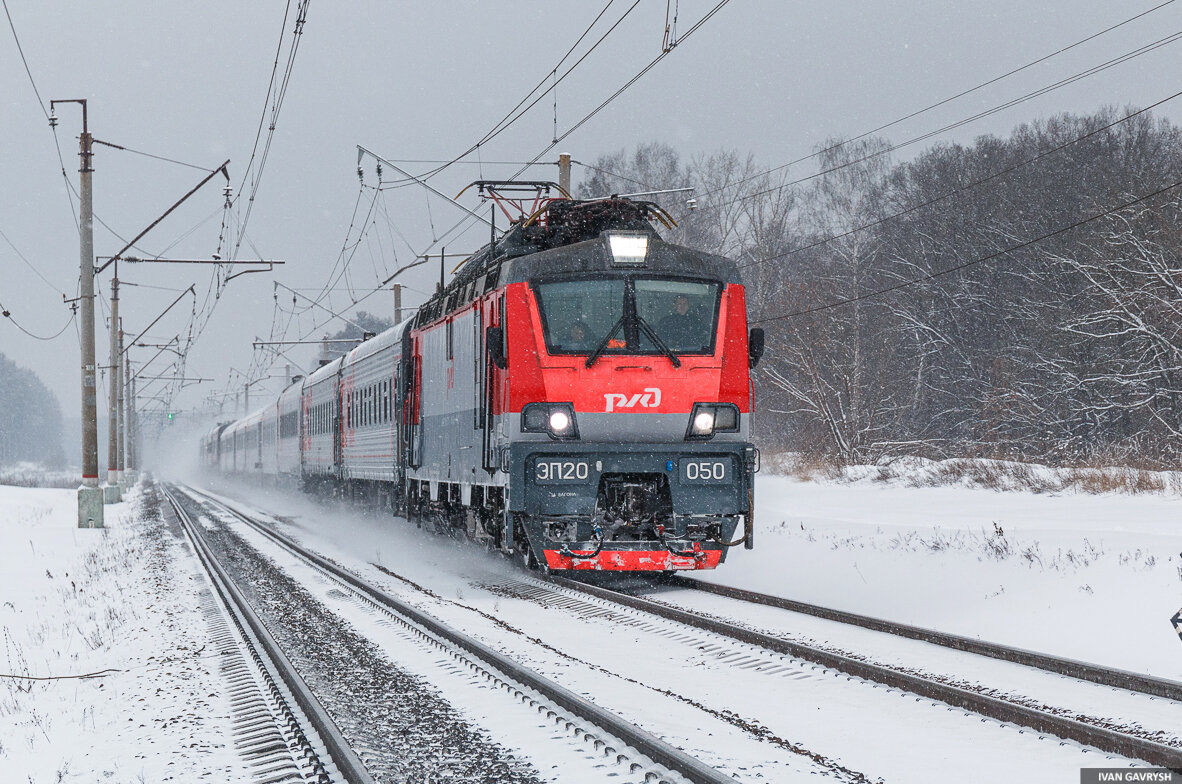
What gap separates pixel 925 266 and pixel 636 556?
31.5m

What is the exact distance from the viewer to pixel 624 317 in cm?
1103

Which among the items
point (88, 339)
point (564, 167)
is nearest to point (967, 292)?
point (564, 167)

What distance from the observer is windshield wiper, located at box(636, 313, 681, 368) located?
11.0 m

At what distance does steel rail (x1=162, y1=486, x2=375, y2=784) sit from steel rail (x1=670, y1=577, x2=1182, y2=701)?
433 centimetres

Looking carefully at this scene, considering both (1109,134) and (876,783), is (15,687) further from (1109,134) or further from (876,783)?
(1109,134)

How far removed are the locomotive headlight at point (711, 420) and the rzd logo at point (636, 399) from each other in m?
0.39

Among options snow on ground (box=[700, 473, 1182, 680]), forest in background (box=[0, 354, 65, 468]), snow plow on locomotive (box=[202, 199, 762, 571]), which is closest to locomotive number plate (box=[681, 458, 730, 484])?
snow plow on locomotive (box=[202, 199, 762, 571])

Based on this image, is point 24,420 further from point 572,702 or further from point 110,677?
point 572,702

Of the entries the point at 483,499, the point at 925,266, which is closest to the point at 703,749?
the point at 483,499

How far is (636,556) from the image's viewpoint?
10828mm

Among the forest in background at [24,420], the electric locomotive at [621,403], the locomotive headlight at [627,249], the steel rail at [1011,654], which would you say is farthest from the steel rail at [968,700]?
the forest in background at [24,420]

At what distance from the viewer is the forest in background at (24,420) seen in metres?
143

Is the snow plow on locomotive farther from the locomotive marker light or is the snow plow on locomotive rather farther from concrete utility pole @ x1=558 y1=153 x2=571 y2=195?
concrete utility pole @ x1=558 y1=153 x2=571 y2=195

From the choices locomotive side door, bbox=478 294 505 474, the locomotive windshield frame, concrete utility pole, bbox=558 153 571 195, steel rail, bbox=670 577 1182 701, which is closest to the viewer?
steel rail, bbox=670 577 1182 701
